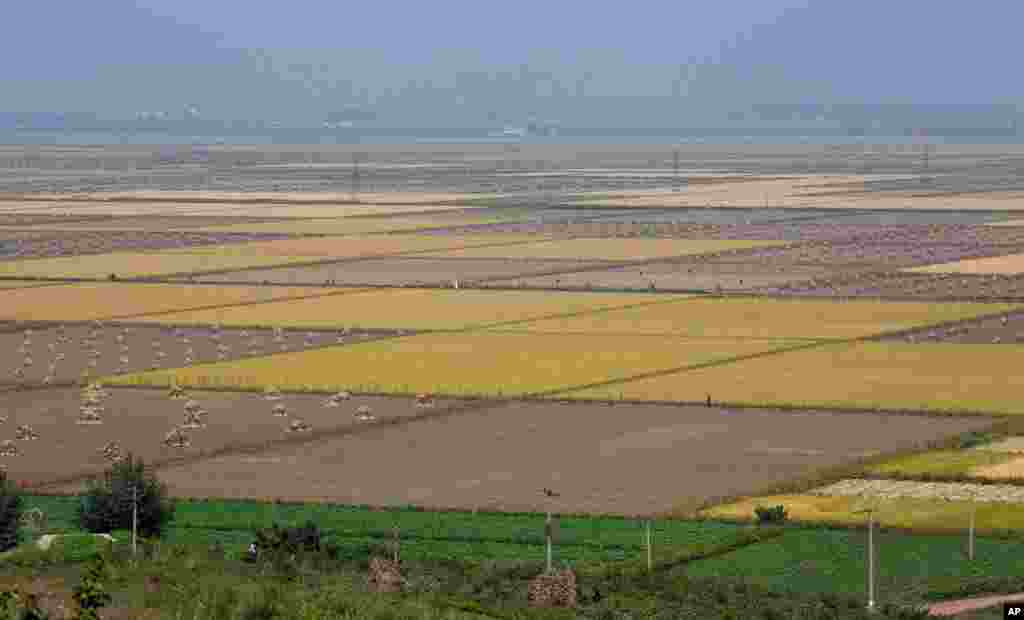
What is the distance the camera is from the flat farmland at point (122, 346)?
35500 mm

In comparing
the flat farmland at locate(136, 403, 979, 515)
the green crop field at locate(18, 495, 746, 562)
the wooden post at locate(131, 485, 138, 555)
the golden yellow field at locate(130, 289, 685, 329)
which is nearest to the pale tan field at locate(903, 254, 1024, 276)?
the golden yellow field at locate(130, 289, 685, 329)

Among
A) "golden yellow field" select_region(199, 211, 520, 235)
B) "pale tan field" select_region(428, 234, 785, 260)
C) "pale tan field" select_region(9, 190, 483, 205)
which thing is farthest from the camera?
"pale tan field" select_region(9, 190, 483, 205)

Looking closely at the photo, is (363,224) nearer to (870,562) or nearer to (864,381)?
(864,381)

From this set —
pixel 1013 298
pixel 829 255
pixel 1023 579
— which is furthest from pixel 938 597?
pixel 829 255

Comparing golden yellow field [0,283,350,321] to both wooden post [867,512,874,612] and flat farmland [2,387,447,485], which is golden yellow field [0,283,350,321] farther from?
wooden post [867,512,874,612]

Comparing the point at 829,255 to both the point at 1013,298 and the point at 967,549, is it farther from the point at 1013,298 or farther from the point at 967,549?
the point at 967,549

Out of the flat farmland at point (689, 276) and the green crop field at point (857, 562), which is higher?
the flat farmland at point (689, 276)

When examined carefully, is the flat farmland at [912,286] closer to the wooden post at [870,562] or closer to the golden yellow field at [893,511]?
the golden yellow field at [893,511]

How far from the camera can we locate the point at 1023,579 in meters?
20.2

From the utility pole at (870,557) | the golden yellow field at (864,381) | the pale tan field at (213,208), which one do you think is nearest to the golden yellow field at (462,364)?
the golden yellow field at (864,381)

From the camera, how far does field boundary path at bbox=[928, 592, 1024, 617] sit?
19.2 m

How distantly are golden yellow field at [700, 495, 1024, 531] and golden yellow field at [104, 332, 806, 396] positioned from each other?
8.57 meters

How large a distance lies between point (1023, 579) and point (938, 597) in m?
0.83

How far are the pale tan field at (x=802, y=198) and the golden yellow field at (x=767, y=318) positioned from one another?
31.9 meters
